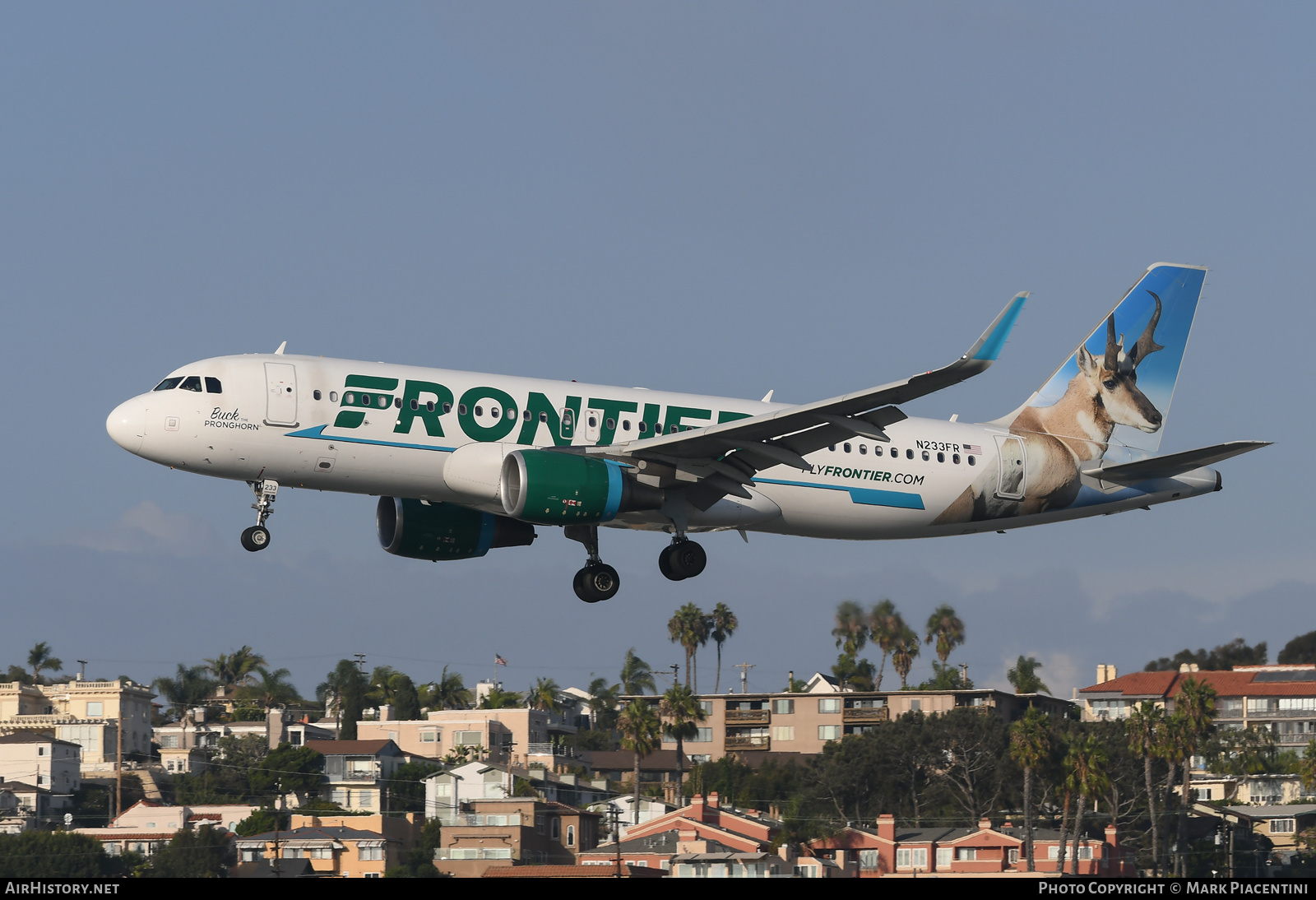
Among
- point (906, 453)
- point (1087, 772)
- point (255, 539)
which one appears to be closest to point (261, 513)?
point (255, 539)

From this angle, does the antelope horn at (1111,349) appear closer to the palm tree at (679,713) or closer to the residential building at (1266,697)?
the palm tree at (679,713)

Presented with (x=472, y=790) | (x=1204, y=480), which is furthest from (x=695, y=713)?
(x=1204, y=480)

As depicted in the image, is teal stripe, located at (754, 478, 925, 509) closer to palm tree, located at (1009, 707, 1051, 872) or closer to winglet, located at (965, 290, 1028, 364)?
winglet, located at (965, 290, 1028, 364)

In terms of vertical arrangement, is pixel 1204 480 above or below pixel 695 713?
above

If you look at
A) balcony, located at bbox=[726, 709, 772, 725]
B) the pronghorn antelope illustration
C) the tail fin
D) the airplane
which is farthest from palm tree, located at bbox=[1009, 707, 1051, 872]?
the airplane

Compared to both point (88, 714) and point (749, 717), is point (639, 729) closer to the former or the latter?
point (749, 717)

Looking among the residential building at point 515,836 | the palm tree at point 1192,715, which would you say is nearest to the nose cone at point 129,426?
the residential building at point 515,836
